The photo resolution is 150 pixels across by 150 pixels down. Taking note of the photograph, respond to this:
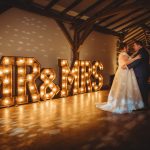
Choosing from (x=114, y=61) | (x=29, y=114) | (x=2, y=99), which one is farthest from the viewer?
(x=114, y=61)

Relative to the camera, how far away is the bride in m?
4.69

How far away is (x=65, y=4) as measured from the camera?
6.14 meters

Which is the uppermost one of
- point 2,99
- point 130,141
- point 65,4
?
point 65,4

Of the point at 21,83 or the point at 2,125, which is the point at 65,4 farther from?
the point at 2,125

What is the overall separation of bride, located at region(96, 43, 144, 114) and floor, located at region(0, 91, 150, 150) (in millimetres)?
248

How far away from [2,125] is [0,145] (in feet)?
3.10

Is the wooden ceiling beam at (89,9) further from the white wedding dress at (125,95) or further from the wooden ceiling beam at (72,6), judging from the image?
the white wedding dress at (125,95)

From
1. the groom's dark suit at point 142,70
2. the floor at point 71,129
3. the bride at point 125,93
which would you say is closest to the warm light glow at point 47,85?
the floor at point 71,129

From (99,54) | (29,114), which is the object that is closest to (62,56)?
(99,54)

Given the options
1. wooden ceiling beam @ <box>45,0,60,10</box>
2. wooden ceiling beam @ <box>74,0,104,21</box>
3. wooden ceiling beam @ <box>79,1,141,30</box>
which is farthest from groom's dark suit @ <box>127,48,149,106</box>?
wooden ceiling beam @ <box>45,0,60,10</box>

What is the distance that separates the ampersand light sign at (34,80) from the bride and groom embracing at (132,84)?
190cm

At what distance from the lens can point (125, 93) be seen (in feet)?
15.6

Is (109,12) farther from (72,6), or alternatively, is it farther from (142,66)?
(142,66)

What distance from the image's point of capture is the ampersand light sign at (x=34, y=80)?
5051mm
